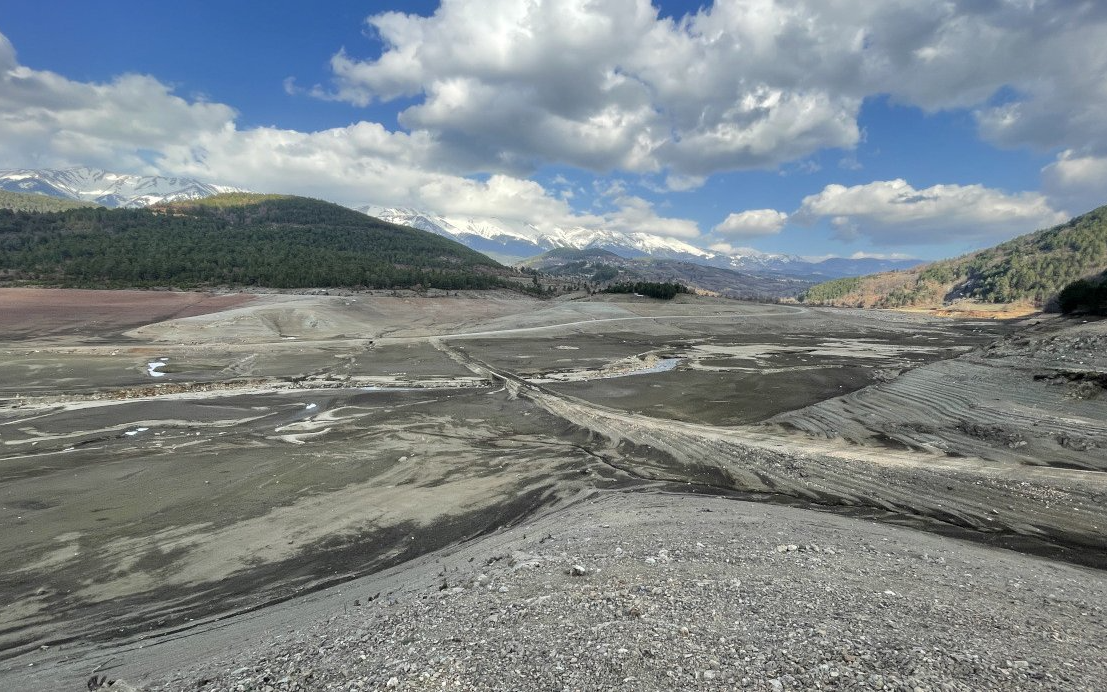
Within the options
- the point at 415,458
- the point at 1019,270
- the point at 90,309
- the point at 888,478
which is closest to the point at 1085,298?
the point at 888,478

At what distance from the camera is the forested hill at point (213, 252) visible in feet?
294

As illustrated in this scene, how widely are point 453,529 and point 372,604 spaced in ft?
15.5

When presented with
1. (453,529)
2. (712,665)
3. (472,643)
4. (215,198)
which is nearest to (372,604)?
(472,643)

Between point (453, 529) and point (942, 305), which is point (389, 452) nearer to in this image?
point (453, 529)

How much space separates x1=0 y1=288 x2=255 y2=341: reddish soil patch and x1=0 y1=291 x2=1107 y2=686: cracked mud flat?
1431 centimetres

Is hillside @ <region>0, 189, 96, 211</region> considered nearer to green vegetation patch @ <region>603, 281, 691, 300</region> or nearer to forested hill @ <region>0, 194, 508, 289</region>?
forested hill @ <region>0, 194, 508, 289</region>

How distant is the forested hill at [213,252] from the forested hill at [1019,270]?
13475 cm

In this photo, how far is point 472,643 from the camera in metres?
6.71

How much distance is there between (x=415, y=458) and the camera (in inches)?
746

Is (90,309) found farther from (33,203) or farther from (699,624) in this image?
(33,203)

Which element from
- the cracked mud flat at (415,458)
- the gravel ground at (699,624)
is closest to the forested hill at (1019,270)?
the cracked mud flat at (415,458)

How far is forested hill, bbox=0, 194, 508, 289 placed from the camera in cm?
8962

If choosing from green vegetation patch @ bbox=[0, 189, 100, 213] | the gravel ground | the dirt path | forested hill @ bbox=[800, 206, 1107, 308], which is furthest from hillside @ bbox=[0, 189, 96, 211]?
forested hill @ bbox=[800, 206, 1107, 308]

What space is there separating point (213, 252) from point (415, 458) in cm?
11730
